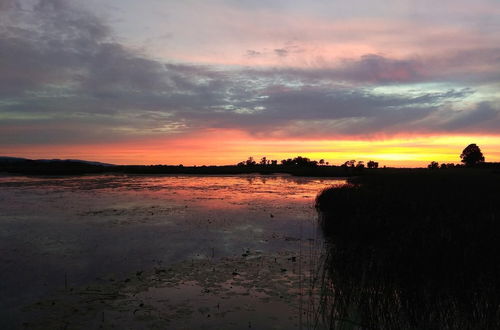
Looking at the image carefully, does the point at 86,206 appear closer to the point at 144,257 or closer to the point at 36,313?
the point at 144,257

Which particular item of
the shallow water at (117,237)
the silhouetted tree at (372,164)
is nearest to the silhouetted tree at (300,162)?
the silhouetted tree at (372,164)

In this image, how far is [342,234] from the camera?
14.1 m

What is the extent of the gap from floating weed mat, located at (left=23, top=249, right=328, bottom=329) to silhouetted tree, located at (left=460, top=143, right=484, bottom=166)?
102966mm

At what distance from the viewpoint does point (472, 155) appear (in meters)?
Answer: 96.2

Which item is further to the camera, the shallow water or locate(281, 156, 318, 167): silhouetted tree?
locate(281, 156, 318, 167): silhouetted tree

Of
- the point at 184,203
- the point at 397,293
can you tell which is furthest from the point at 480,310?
the point at 184,203

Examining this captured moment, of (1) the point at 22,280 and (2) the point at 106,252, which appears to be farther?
(2) the point at 106,252

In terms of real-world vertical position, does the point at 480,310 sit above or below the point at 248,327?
above

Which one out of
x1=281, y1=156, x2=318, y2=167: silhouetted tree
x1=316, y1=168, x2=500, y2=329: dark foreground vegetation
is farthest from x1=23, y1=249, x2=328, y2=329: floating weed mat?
x1=281, y1=156, x2=318, y2=167: silhouetted tree

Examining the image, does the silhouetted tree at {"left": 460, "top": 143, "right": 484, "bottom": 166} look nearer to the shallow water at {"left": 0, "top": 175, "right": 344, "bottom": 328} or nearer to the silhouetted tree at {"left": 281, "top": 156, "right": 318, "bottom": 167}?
the silhouetted tree at {"left": 281, "top": 156, "right": 318, "bottom": 167}

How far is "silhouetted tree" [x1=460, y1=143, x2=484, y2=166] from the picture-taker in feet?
312

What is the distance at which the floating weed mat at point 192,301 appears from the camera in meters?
7.25

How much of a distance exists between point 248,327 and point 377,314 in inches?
99.8

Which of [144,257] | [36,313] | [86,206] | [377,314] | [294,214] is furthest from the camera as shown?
[86,206]
